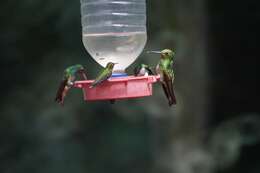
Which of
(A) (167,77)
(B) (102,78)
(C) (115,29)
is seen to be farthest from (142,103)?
(B) (102,78)

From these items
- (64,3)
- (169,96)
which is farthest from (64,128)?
(169,96)

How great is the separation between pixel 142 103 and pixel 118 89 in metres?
4.18

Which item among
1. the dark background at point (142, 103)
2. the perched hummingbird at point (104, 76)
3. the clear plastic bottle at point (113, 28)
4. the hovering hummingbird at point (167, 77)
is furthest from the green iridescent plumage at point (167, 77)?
the dark background at point (142, 103)

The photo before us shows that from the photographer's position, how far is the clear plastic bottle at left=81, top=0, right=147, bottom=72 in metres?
4.05

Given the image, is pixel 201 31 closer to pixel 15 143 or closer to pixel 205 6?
pixel 205 6

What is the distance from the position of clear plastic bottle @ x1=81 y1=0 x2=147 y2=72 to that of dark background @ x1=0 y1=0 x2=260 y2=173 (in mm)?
2877

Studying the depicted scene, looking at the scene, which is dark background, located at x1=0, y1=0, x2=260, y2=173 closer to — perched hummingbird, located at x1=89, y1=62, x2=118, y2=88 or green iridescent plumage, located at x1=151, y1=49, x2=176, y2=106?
green iridescent plumage, located at x1=151, y1=49, x2=176, y2=106

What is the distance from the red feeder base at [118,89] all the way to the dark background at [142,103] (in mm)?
3533

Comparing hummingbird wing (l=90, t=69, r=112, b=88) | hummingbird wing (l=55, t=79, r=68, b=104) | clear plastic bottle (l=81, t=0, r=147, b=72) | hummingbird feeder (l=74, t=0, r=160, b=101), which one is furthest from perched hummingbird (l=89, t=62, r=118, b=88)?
clear plastic bottle (l=81, t=0, r=147, b=72)

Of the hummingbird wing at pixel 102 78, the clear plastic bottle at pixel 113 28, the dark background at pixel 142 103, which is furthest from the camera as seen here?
the dark background at pixel 142 103

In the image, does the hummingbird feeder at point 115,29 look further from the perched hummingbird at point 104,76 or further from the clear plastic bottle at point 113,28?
the perched hummingbird at point 104,76

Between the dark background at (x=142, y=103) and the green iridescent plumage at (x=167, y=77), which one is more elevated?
the green iridescent plumage at (x=167, y=77)

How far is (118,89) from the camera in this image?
351 centimetres

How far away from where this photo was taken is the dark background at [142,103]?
23.5 feet
